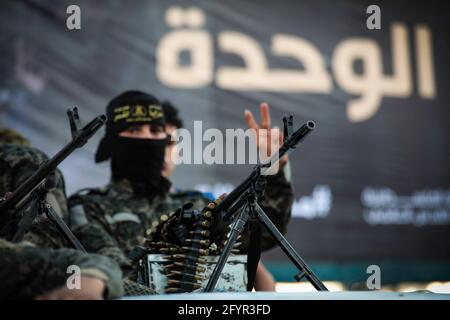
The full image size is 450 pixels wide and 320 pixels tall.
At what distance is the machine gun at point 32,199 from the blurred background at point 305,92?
2.06 metres

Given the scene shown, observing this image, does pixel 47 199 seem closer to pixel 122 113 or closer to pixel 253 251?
pixel 122 113

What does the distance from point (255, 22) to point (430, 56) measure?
1.29 m

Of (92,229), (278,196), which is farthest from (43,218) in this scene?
(278,196)

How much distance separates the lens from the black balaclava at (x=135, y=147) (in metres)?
2.96

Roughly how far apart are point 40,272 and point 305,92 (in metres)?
3.36

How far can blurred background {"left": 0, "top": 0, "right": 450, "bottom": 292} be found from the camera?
424cm

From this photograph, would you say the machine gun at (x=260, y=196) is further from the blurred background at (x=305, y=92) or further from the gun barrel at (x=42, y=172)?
the blurred background at (x=305, y=92)

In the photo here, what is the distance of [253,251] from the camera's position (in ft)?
7.38

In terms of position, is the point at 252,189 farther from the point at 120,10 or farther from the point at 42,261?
the point at 120,10

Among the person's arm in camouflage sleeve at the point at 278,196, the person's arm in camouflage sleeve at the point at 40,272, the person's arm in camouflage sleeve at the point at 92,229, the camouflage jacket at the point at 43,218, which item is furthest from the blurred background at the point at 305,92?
the person's arm in camouflage sleeve at the point at 40,272

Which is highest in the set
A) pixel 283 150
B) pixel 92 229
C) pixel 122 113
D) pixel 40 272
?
pixel 122 113

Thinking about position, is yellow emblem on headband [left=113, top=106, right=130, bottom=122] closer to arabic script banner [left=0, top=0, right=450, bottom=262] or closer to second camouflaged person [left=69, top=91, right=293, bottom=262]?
second camouflaged person [left=69, top=91, right=293, bottom=262]

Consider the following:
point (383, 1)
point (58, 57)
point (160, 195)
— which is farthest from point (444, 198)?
point (58, 57)

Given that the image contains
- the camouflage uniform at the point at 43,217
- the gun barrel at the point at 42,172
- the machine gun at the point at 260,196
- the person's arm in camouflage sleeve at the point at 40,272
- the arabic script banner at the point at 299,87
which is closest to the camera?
the person's arm in camouflage sleeve at the point at 40,272
